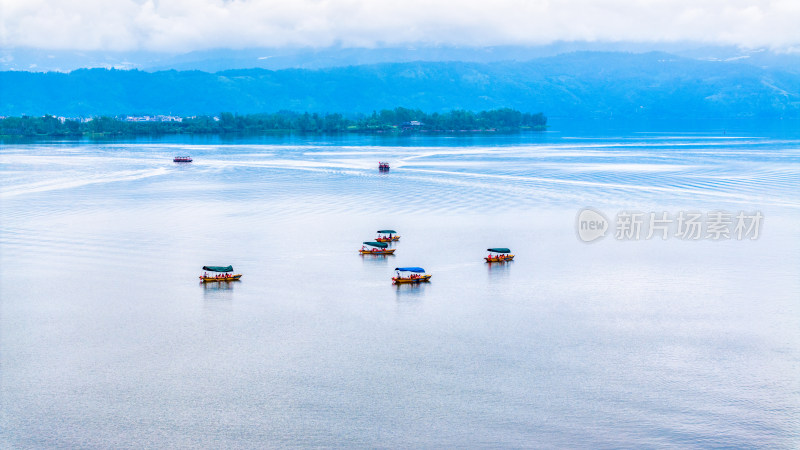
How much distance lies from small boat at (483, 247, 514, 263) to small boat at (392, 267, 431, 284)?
3.50 m

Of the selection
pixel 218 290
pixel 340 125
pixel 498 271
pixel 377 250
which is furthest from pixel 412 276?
pixel 340 125

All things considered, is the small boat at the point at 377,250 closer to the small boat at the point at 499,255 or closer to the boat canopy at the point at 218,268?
the small boat at the point at 499,255

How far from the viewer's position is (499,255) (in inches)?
1230

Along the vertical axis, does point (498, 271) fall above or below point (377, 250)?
below

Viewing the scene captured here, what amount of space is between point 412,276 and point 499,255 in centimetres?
480

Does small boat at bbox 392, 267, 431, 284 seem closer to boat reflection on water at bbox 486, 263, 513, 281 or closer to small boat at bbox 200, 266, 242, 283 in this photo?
boat reflection on water at bbox 486, 263, 513, 281

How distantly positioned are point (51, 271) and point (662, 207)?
2950 cm

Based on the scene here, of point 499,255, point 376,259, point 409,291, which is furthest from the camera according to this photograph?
point 376,259

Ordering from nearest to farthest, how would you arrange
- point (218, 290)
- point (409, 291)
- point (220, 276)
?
1. point (409, 291)
2. point (218, 290)
3. point (220, 276)

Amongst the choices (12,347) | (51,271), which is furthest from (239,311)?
(51,271)

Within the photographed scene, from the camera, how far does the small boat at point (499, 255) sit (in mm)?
30562

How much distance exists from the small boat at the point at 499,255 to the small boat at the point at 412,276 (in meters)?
3.50

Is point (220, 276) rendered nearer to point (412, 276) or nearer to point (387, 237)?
point (412, 276)

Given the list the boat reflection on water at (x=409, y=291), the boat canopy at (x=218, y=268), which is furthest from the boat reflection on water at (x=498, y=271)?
the boat canopy at (x=218, y=268)
